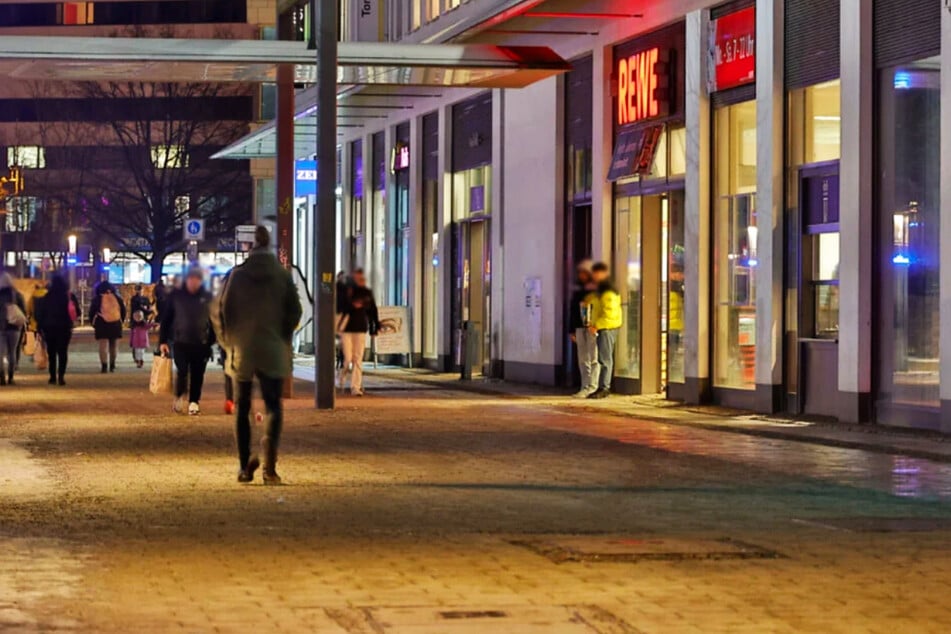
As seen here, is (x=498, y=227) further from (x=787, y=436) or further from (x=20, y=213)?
(x=20, y=213)

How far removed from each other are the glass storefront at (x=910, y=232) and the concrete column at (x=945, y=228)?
35 cm

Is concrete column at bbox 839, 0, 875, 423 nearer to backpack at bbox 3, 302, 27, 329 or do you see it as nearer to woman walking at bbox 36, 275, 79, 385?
woman walking at bbox 36, 275, 79, 385

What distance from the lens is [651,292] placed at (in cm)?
2844

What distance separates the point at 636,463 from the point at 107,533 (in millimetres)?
6396

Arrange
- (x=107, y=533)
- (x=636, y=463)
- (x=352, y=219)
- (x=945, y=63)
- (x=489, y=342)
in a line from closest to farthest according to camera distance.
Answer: (x=107, y=533) → (x=636, y=463) → (x=945, y=63) → (x=489, y=342) → (x=352, y=219)

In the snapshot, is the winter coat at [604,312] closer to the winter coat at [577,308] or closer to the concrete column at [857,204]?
the winter coat at [577,308]

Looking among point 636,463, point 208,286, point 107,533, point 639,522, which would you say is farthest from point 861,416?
point 107,533

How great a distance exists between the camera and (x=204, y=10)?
104438 millimetres

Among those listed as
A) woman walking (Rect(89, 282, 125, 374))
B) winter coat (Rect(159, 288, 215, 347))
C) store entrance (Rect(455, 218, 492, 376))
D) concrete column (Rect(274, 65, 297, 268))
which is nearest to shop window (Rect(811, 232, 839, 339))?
winter coat (Rect(159, 288, 215, 347))

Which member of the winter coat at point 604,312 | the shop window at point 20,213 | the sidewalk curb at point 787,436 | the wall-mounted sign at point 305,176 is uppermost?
the shop window at point 20,213

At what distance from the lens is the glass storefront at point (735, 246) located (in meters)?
25.1

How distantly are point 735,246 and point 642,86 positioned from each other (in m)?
3.48

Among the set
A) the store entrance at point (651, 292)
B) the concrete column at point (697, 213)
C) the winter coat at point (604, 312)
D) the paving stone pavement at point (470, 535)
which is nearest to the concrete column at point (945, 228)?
the paving stone pavement at point (470, 535)

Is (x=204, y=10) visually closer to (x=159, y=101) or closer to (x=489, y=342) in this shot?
(x=159, y=101)
